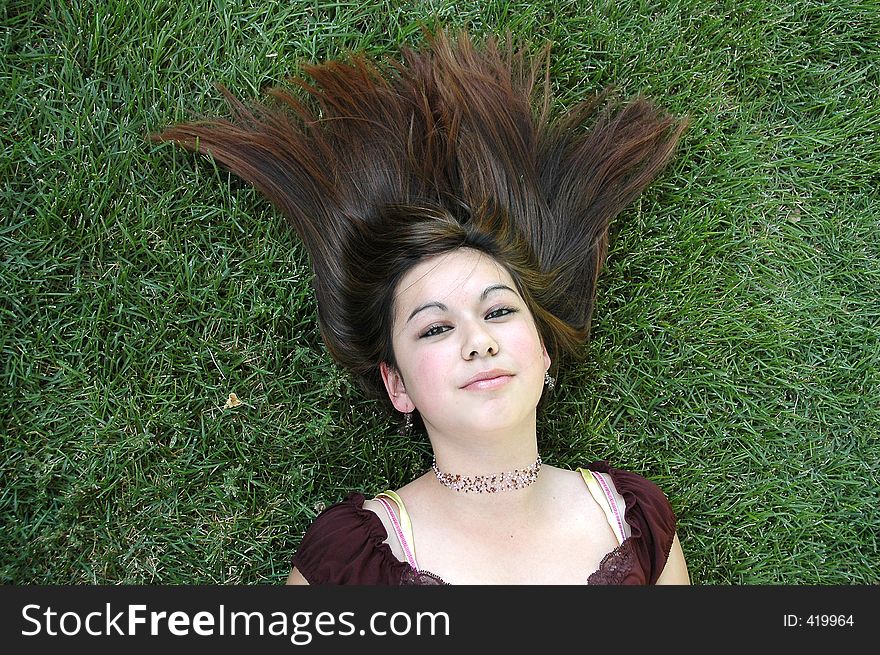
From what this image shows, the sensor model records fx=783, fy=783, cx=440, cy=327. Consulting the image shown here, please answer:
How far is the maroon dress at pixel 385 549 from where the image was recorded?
8.52ft

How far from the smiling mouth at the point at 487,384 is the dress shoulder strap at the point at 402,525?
556 millimetres

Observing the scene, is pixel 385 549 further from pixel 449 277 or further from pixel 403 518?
pixel 449 277

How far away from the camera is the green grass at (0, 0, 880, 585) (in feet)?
9.69

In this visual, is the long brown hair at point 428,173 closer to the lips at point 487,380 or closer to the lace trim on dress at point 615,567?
the lips at point 487,380

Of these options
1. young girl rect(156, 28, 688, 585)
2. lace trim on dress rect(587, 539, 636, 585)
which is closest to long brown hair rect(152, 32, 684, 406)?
young girl rect(156, 28, 688, 585)

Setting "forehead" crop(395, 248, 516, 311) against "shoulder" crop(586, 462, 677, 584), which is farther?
"shoulder" crop(586, 462, 677, 584)

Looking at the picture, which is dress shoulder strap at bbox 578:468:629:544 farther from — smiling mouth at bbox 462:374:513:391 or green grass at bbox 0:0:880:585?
smiling mouth at bbox 462:374:513:391

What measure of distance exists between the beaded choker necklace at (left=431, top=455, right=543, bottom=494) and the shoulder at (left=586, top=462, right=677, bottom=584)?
1.28 ft

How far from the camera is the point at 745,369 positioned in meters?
3.20

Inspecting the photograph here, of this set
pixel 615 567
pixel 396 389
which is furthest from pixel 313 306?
pixel 615 567

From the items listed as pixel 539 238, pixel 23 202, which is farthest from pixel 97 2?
pixel 539 238

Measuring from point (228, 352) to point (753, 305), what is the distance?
6.95 ft

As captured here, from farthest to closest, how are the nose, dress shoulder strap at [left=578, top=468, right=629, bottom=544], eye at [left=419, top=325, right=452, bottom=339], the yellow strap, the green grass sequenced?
1. the green grass
2. dress shoulder strap at [left=578, top=468, right=629, bottom=544]
3. the yellow strap
4. eye at [left=419, top=325, right=452, bottom=339]
5. the nose

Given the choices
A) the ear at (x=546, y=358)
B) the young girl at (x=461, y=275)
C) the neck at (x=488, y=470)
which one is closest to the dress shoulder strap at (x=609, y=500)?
the young girl at (x=461, y=275)
